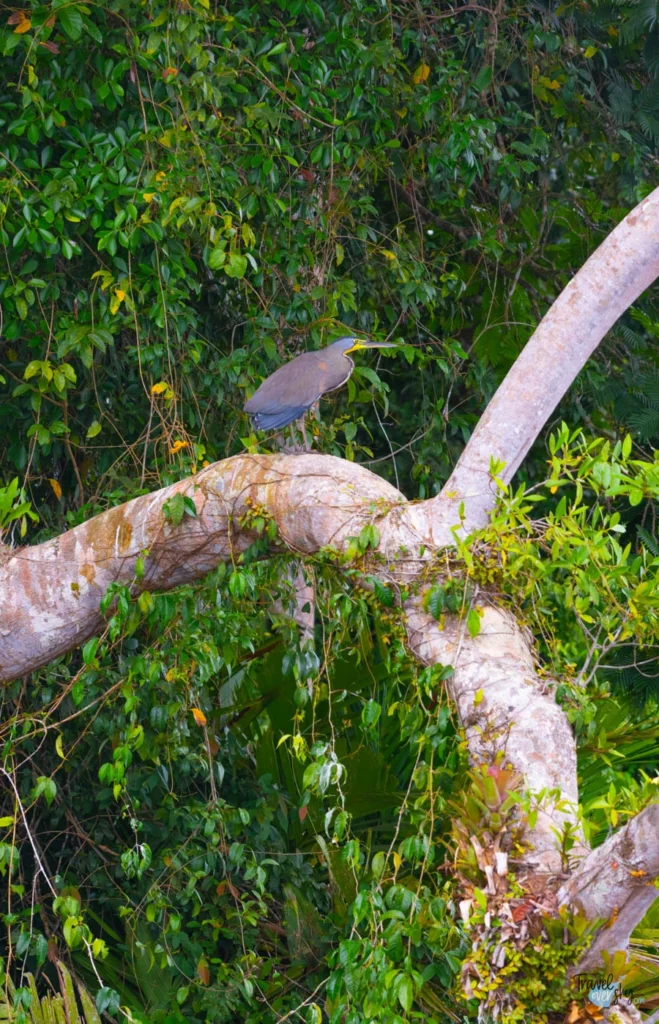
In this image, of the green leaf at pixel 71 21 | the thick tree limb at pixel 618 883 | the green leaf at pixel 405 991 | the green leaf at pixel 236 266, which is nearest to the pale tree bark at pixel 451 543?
the thick tree limb at pixel 618 883

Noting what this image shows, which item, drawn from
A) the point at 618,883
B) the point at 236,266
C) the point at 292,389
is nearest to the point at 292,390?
the point at 292,389

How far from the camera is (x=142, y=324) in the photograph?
10.4 feet

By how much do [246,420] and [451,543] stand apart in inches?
53.8

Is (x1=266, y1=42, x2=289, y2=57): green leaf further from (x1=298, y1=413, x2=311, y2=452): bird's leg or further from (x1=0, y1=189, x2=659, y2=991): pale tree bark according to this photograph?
(x1=0, y1=189, x2=659, y2=991): pale tree bark

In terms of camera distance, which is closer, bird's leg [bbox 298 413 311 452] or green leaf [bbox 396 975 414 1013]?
green leaf [bbox 396 975 414 1013]

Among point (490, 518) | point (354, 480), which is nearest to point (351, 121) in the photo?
point (354, 480)

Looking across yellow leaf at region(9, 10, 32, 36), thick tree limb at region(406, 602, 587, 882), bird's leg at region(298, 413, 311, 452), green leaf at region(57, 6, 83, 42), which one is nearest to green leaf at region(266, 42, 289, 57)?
green leaf at region(57, 6, 83, 42)

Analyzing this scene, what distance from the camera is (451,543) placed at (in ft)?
7.53

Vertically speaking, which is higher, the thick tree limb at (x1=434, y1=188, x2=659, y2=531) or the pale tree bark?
the thick tree limb at (x1=434, y1=188, x2=659, y2=531)

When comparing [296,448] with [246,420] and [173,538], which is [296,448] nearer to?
[246,420]

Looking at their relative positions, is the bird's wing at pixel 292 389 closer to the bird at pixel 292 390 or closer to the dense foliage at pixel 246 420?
the bird at pixel 292 390

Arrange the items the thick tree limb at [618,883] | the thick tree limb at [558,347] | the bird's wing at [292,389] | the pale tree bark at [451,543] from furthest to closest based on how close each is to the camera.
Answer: the bird's wing at [292,389], the thick tree limb at [558,347], the pale tree bark at [451,543], the thick tree limb at [618,883]

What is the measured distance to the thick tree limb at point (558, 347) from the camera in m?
2.35

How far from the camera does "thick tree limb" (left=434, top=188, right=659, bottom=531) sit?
92.6 inches
